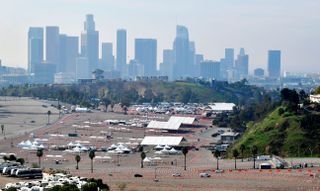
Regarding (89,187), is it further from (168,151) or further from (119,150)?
(168,151)

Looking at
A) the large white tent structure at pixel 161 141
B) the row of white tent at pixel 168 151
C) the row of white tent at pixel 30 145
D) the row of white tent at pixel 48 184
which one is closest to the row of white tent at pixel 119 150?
the row of white tent at pixel 168 151

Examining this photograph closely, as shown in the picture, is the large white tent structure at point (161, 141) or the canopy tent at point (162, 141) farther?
the large white tent structure at point (161, 141)

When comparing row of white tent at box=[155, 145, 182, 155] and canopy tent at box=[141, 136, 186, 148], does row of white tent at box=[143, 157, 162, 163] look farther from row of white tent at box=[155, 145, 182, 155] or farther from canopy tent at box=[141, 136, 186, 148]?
canopy tent at box=[141, 136, 186, 148]

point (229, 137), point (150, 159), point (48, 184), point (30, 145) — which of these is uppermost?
point (48, 184)

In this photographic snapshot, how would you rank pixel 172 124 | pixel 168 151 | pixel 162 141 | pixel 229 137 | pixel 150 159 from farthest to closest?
pixel 172 124 < pixel 229 137 < pixel 162 141 < pixel 168 151 < pixel 150 159

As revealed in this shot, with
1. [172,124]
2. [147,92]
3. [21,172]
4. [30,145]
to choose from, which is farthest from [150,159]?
[147,92]

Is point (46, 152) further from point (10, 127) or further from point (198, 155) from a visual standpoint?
point (10, 127)

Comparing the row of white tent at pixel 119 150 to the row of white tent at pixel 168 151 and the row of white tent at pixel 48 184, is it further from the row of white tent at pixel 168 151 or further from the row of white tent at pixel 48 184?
the row of white tent at pixel 48 184

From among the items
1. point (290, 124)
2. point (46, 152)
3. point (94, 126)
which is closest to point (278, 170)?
point (290, 124)

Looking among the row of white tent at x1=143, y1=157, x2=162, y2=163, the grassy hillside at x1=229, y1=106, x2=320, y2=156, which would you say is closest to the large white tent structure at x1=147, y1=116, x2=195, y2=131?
the grassy hillside at x1=229, y1=106, x2=320, y2=156
